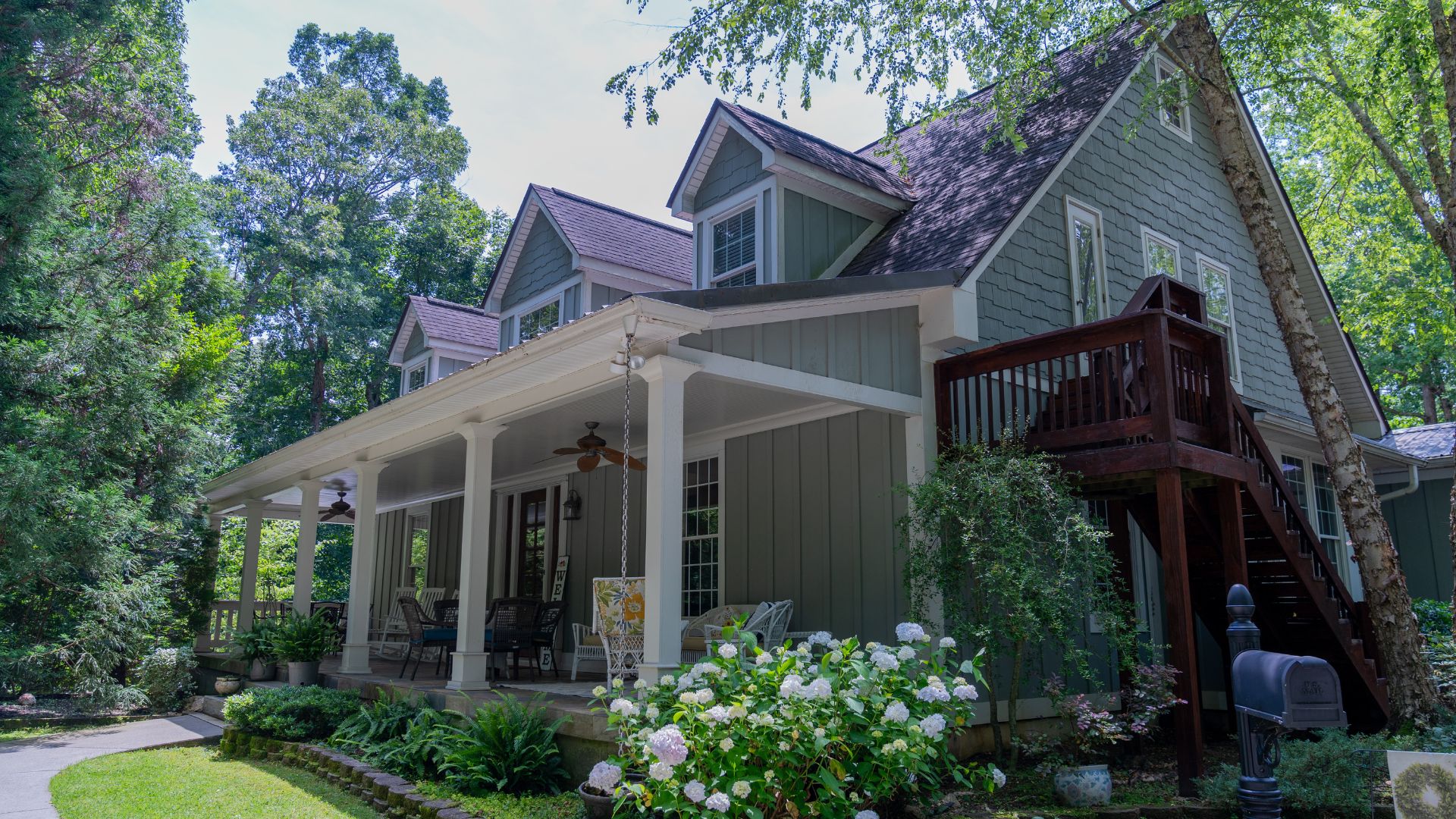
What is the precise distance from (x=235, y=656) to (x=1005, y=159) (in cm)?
1081

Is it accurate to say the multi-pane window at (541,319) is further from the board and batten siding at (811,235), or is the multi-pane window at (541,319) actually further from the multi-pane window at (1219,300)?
the multi-pane window at (1219,300)

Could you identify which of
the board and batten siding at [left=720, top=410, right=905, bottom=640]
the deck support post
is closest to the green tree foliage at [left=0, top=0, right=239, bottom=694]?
the board and batten siding at [left=720, top=410, right=905, bottom=640]

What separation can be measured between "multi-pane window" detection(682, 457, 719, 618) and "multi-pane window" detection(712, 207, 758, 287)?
1832 mm

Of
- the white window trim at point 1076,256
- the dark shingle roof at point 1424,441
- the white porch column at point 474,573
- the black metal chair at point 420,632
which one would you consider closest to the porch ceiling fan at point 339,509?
the black metal chair at point 420,632

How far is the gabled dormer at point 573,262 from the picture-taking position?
1161cm

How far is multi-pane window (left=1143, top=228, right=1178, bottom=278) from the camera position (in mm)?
10672

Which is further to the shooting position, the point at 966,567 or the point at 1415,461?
the point at 1415,461

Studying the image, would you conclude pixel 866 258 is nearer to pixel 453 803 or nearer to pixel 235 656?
pixel 453 803

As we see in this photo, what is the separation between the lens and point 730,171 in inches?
387

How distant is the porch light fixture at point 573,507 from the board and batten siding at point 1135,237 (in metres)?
5.52

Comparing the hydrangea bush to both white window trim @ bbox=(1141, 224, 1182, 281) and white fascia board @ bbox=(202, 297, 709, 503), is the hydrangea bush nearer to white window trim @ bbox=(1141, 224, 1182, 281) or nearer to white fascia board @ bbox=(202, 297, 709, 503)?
white fascia board @ bbox=(202, 297, 709, 503)

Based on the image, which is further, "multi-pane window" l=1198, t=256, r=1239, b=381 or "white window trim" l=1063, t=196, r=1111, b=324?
"multi-pane window" l=1198, t=256, r=1239, b=381

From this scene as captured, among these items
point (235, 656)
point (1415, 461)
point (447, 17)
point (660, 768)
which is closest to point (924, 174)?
point (447, 17)

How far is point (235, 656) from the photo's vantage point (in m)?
12.2
